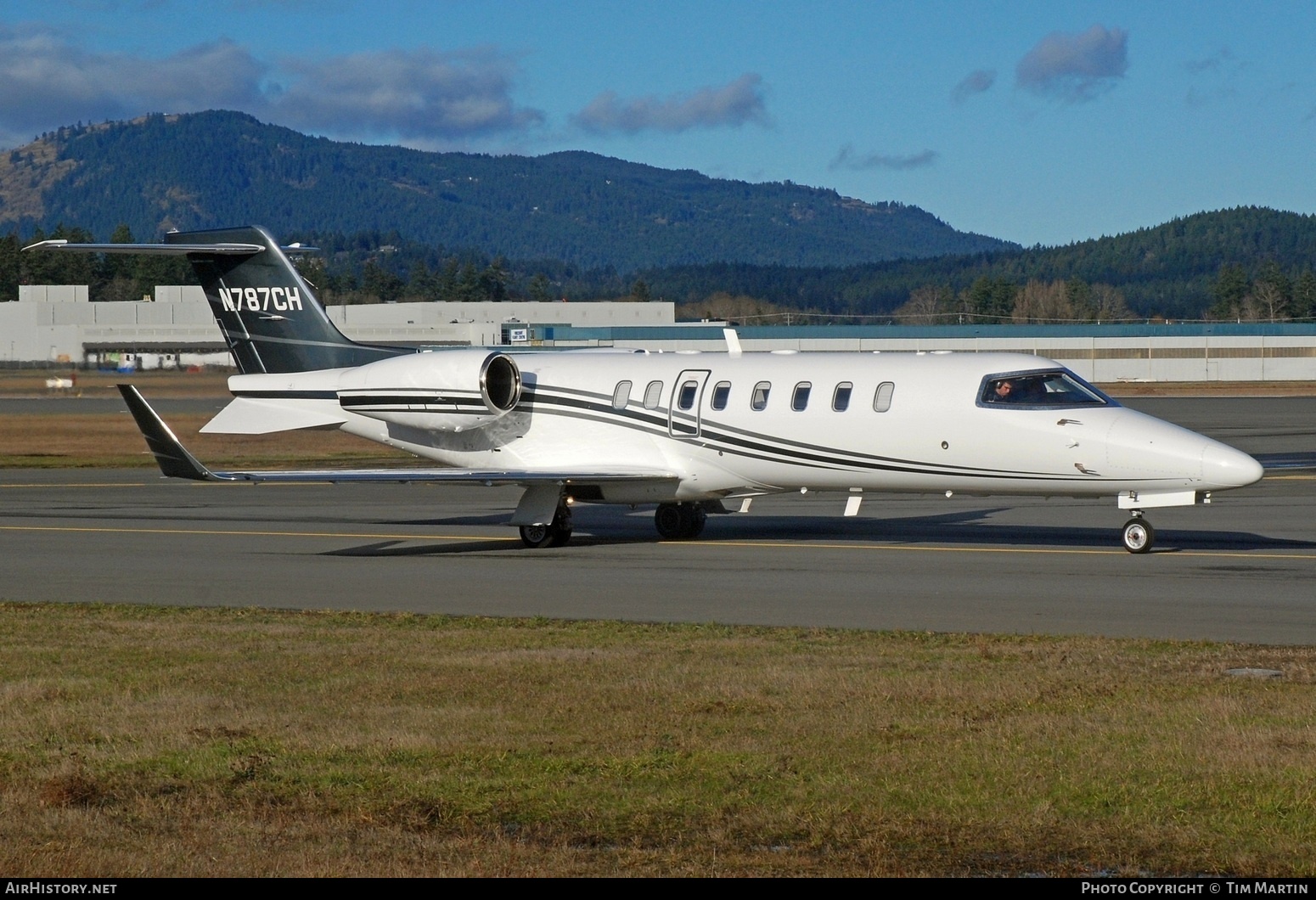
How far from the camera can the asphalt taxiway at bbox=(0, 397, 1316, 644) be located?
16828 mm

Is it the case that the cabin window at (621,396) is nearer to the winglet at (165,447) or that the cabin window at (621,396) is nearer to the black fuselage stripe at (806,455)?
the black fuselage stripe at (806,455)

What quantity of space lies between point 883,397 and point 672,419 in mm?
3317

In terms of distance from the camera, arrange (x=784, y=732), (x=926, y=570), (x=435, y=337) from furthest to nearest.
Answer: (x=435, y=337) < (x=926, y=570) < (x=784, y=732)

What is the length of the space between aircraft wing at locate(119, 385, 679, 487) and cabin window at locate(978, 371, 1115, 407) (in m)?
4.95

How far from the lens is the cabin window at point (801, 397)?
22844 millimetres

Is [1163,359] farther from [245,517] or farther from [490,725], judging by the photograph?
[490,725]

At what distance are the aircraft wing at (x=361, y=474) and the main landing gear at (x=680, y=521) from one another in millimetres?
1213

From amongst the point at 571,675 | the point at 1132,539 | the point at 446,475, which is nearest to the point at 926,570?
the point at 1132,539

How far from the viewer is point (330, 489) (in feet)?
116

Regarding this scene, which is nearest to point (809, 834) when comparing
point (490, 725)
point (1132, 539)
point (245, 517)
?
point (490, 725)

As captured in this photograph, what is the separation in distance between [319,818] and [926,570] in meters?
13.0

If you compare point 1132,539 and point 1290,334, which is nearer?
point 1132,539

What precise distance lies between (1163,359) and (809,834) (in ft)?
396

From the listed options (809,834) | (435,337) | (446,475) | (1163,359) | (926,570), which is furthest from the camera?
(435,337)
